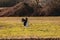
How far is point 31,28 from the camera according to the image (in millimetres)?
6543

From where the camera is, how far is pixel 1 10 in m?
8.14

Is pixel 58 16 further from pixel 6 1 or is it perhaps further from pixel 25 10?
pixel 6 1

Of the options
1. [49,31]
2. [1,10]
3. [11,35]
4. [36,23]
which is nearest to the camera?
[11,35]

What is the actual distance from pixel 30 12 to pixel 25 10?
184 mm

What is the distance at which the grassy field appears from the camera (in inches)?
225

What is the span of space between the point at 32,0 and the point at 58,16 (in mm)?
1041

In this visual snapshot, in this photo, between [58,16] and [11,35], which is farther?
[58,16]

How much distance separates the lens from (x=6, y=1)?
839 cm

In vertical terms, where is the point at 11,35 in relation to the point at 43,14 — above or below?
above

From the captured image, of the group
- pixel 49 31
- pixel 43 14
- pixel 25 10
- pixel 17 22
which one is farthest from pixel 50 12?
pixel 49 31

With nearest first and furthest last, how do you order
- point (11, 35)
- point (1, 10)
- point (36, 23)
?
point (11, 35) → point (36, 23) → point (1, 10)

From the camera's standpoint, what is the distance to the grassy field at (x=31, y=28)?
5.71 meters

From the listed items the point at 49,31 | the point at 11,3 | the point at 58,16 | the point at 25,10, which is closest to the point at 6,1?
the point at 11,3

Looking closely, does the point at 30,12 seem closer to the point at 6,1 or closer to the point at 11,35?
the point at 6,1
